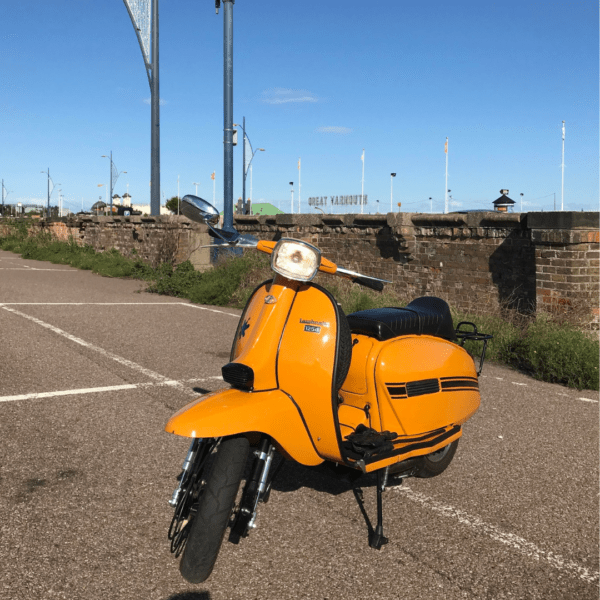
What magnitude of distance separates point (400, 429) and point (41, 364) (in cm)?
435

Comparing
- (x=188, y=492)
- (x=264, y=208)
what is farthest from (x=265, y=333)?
(x=264, y=208)

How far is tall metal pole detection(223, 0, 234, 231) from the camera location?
535 inches

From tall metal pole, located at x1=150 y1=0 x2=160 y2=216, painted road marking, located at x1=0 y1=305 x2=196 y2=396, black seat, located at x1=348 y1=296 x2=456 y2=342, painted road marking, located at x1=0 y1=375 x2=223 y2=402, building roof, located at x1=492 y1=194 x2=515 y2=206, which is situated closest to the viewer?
black seat, located at x1=348 y1=296 x2=456 y2=342

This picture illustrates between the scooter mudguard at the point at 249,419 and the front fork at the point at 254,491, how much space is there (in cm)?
8

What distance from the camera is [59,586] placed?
2.65m

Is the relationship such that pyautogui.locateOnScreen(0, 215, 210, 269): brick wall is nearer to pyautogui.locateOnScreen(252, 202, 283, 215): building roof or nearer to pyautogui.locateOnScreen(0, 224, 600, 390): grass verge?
pyautogui.locateOnScreen(0, 224, 600, 390): grass verge

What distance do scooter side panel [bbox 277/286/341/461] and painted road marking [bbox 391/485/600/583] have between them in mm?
834

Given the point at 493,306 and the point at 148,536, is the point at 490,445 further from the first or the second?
the point at 493,306

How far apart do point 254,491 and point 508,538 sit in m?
1.31

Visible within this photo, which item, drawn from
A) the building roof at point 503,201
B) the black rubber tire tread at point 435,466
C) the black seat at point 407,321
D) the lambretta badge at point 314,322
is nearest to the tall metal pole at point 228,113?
the building roof at point 503,201

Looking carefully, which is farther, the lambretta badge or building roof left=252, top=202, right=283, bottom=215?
building roof left=252, top=202, right=283, bottom=215

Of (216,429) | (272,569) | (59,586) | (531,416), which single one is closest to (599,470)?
(531,416)

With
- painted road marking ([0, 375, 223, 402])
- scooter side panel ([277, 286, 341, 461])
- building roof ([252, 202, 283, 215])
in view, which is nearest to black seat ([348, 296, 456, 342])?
scooter side panel ([277, 286, 341, 461])

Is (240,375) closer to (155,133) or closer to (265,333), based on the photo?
(265,333)
